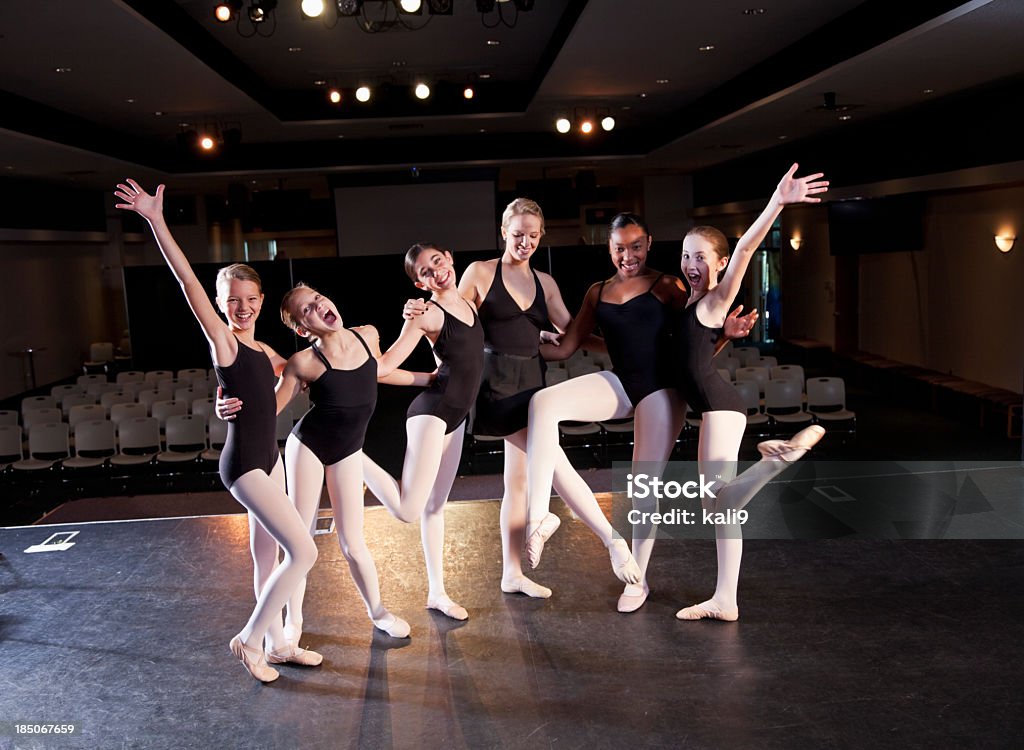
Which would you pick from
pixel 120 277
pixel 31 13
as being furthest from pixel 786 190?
pixel 120 277

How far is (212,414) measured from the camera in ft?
28.8

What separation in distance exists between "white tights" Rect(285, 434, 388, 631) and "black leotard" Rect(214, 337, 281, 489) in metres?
0.22

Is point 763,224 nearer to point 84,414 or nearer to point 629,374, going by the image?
point 629,374

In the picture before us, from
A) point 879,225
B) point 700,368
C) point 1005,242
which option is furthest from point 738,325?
point 879,225

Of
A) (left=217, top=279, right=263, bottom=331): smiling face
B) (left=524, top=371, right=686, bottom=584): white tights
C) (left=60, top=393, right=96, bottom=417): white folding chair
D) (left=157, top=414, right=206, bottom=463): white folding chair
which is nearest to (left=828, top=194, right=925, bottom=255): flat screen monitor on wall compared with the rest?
(left=157, top=414, right=206, bottom=463): white folding chair

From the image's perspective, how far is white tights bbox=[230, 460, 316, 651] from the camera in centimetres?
355

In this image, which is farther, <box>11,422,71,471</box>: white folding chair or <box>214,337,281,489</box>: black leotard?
<box>11,422,71,471</box>: white folding chair

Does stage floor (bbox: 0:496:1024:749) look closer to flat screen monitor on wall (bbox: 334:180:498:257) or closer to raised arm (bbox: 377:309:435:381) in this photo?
raised arm (bbox: 377:309:435:381)

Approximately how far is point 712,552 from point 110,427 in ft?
18.7

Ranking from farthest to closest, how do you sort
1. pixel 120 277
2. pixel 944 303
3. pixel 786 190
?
A: pixel 120 277 < pixel 944 303 < pixel 786 190

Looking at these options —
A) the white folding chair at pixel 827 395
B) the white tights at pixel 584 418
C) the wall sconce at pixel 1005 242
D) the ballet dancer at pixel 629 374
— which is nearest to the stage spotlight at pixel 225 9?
the ballet dancer at pixel 629 374

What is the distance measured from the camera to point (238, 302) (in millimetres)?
3574

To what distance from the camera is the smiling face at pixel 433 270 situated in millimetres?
Result: 3961

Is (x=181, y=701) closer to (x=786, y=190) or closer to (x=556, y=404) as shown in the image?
(x=556, y=404)
